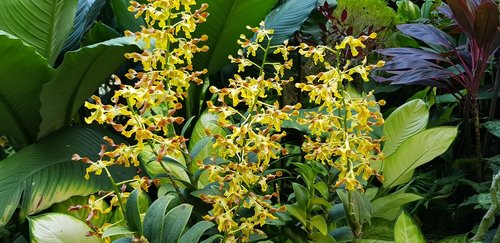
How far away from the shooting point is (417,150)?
150cm

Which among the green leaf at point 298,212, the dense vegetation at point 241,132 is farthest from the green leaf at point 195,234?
the green leaf at point 298,212

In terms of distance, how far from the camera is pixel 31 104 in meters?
1.88

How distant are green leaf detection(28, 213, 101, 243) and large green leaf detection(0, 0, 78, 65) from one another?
2.61 feet

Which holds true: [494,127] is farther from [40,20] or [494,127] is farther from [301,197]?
[40,20]

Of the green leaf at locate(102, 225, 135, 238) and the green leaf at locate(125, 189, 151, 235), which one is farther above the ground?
the green leaf at locate(125, 189, 151, 235)

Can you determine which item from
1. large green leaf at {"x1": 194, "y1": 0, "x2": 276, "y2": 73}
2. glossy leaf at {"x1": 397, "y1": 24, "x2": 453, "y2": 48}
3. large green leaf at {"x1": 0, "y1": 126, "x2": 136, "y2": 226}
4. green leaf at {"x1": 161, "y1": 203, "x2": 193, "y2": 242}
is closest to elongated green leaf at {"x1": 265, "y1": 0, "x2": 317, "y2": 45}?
large green leaf at {"x1": 194, "y1": 0, "x2": 276, "y2": 73}

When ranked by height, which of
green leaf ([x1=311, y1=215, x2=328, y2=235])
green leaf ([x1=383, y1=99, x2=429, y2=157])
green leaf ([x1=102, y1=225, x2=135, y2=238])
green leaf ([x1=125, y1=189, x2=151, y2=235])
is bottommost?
green leaf ([x1=311, y1=215, x2=328, y2=235])

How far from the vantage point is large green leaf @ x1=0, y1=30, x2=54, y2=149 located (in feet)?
5.42

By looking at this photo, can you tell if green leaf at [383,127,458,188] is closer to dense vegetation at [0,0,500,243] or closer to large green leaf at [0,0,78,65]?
dense vegetation at [0,0,500,243]

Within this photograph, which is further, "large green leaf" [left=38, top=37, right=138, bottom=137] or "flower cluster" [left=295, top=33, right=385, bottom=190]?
"large green leaf" [left=38, top=37, right=138, bottom=137]

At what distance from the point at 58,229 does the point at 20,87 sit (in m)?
0.64

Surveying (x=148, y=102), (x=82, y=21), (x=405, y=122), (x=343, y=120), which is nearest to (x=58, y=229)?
(x=148, y=102)

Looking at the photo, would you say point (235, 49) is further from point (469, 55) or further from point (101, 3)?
point (469, 55)

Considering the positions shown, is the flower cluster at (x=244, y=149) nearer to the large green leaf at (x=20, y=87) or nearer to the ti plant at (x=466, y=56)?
the ti plant at (x=466, y=56)
